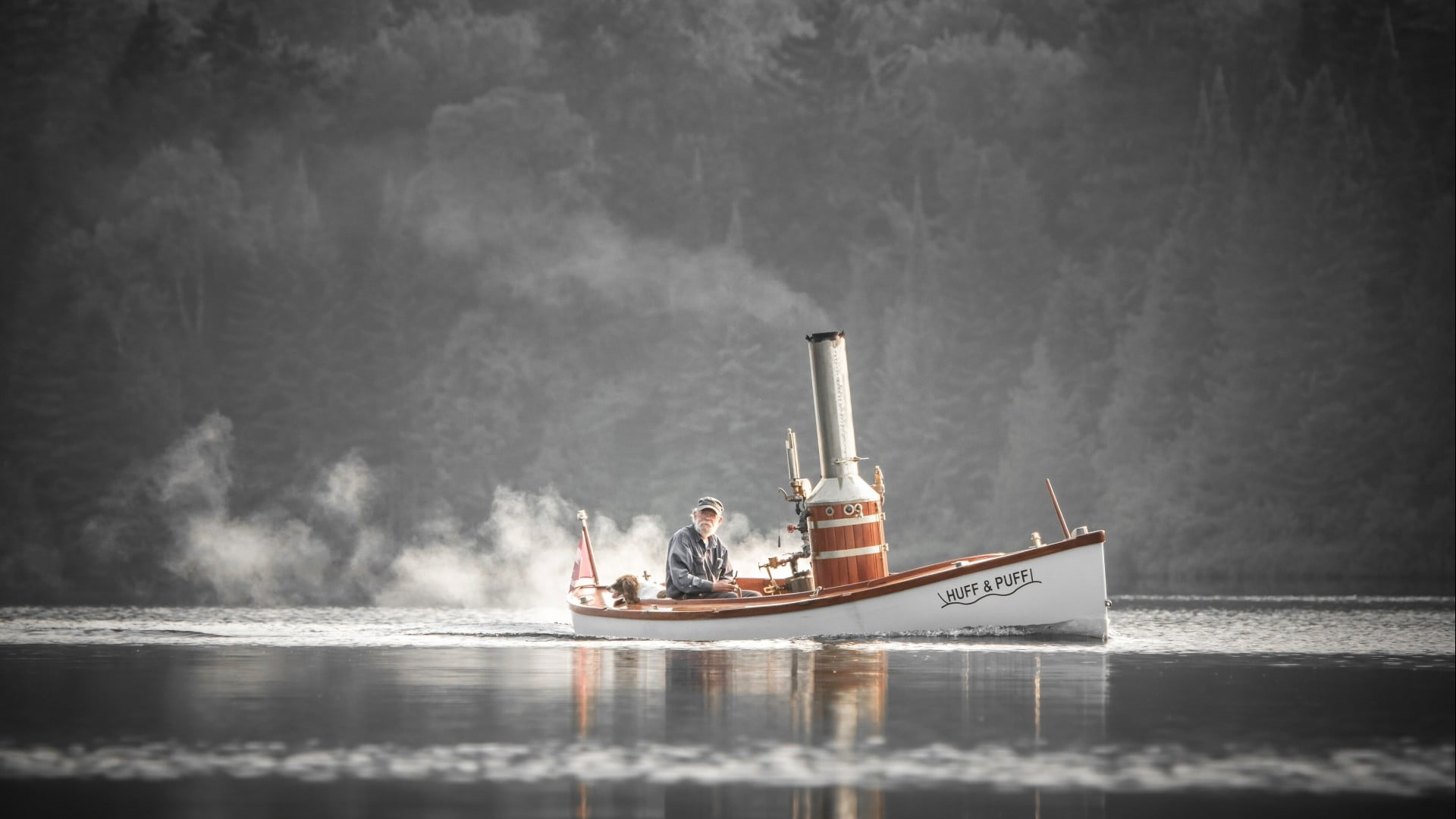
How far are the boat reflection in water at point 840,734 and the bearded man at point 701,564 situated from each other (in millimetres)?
6475

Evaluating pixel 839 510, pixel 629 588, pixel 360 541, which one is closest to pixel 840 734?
pixel 839 510

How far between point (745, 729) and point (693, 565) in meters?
16.1

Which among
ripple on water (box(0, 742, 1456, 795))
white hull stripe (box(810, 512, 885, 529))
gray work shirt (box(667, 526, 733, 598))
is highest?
white hull stripe (box(810, 512, 885, 529))

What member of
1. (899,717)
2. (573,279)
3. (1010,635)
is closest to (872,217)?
(573,279)

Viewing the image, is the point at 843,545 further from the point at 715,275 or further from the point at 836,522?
the point at 715,275

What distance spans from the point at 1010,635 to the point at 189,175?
129247 millimetres

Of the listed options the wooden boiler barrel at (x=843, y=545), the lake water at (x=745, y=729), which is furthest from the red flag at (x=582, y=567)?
the lake water at (x=745, y=729)

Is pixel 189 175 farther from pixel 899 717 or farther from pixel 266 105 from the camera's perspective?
pixel 899 717

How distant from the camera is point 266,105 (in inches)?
6368

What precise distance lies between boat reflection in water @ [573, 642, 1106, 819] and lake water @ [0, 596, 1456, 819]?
47 millimetres

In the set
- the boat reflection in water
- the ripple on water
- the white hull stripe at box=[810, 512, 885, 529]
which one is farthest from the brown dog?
the ripple on water

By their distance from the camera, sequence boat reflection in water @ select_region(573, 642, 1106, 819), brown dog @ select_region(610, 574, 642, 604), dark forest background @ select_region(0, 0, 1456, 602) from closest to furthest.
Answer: boat reflection in water @ select_region(573, 642, 1106, 819)
brown dog @ select_region(610, 574, 642, 604)
dark forest background @ select_region(0, 0, 1456, 602)

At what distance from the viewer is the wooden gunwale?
28594 mm

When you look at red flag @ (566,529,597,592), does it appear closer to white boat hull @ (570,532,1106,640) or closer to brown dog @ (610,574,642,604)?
brown dog @ (610,574,642,604)
